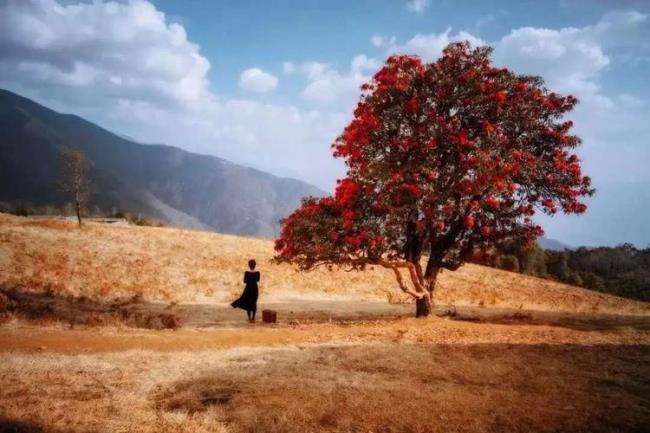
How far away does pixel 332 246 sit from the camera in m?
16.9

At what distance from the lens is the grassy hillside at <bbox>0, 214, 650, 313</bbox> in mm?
28375

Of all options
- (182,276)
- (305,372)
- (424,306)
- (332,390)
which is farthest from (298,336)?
(182,276)

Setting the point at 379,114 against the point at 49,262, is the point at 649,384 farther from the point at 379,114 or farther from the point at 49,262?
the point at 49,262

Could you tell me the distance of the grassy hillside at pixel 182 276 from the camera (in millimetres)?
28375

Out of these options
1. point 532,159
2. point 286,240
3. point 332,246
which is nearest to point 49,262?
point 286,240

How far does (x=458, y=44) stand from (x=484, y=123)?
3193 mm

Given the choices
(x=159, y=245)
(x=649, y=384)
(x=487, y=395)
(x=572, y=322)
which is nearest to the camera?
(x=487, y=395)

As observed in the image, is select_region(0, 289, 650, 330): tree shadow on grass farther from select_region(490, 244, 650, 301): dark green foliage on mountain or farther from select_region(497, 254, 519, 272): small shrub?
select_region(497, 254, 519, 272): small shrub

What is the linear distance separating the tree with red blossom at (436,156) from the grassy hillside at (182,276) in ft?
45.9

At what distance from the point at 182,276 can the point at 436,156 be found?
73.8ft

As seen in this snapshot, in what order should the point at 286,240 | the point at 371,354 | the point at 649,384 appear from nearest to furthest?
Answer: the point at 649,384
the point at 371,354
the point at 286,240

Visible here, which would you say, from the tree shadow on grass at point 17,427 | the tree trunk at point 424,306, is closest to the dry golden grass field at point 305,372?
the tree shadow on grass at point 17,427

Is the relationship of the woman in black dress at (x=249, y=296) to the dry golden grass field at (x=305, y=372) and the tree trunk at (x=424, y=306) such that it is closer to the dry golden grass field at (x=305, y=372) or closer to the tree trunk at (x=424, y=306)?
the dry golden grass field at (x=305, y=372)

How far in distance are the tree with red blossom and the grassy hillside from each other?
14.0 metres
